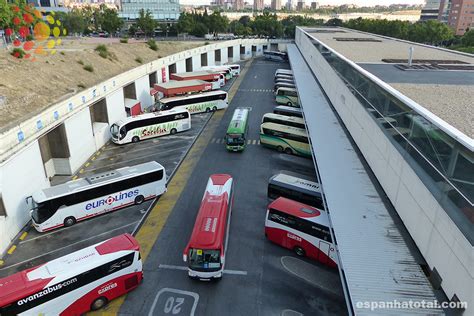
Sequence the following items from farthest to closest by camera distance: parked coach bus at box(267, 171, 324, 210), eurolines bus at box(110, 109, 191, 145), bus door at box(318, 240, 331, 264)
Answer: eurolines bus at box(110, 109, 191, 145)
parked coach bus at box(267, 171, 324, 210)
bus door at box(318, 240, 331, 264)

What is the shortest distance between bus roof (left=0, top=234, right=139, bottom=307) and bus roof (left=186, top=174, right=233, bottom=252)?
3291mm

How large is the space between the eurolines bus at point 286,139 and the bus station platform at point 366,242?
244 inches

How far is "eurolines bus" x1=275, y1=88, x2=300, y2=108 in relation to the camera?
160 ft

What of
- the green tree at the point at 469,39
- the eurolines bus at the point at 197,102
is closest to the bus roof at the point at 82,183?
the eurolines bus at the point at 197,102

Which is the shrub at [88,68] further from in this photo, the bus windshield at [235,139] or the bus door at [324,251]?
the bus door at [324,251]

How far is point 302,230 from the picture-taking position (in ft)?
61.3

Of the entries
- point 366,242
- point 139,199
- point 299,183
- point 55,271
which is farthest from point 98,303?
point 299,183

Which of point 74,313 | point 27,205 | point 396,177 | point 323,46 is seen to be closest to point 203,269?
point 74,313

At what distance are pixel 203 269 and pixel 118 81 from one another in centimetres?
2769

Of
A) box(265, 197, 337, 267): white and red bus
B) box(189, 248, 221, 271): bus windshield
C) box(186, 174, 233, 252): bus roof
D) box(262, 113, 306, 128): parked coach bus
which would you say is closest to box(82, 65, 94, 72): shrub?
box(262, 113, 306, 128): parked coach bus

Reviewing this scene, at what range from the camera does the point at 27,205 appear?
72.1ft

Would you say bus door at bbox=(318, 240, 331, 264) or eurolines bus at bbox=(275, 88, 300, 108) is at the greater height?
eurolines bus at bbox=(275, 88, 300, 108)

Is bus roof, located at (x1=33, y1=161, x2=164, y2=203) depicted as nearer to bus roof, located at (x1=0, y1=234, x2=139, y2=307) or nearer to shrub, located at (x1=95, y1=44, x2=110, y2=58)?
bus roof, located at (x1=0, y1=234, x2=139, y2=307)

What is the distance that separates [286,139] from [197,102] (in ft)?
54.7
